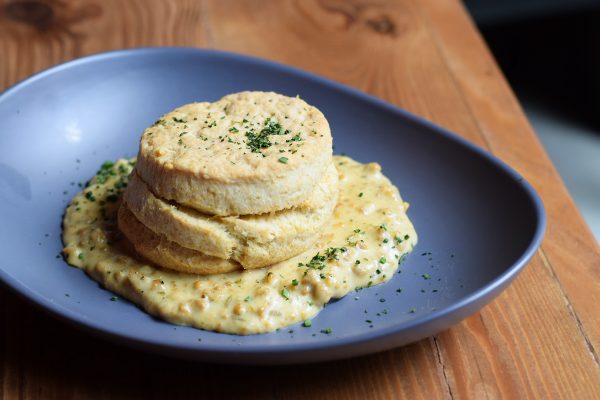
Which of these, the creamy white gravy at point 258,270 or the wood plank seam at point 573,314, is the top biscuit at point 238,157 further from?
the wood plank seam at point 573,314

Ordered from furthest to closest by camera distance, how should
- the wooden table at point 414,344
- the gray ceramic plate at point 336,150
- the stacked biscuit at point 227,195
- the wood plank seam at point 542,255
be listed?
the wood plank seam at point 542,255 < the stacked biscuit at point 227,195 < the wooden table at point 414,344 < the gray ceramic plate at point 336,150

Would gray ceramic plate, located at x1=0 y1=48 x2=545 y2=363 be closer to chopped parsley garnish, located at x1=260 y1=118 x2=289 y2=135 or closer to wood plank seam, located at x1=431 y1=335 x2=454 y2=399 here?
wood plank seam, located at x1=431 y1=335 x2=454 y2=399

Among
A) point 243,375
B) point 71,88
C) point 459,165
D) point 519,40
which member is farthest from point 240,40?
point 519,40

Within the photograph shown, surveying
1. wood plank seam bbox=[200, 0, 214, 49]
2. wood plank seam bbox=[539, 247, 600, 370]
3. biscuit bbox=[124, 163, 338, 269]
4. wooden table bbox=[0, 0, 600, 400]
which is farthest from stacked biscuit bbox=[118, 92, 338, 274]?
wood plank seam bbox=[200, 0, 214, 49]

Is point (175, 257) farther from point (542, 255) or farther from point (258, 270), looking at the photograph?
point (542, 255)

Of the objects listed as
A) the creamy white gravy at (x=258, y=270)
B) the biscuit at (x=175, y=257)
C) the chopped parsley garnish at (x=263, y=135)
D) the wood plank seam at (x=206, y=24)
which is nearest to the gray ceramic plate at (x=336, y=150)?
the creamy white gravy at (x=258, y=270)

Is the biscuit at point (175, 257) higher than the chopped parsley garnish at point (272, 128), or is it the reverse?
the chopped parsley garnish at point (272, 128)
